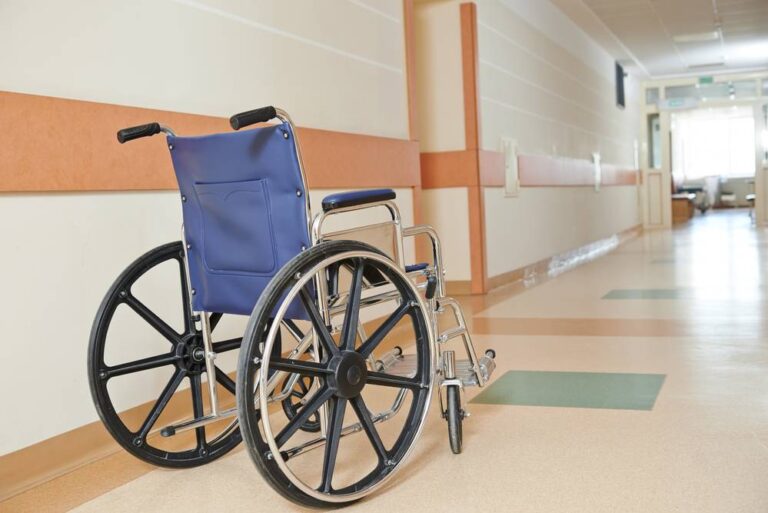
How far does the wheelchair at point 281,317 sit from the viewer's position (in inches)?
75.7

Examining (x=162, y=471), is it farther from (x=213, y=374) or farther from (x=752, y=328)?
(x=752, y=328)

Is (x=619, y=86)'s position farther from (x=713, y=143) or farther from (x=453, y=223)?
(x=713, y=143)

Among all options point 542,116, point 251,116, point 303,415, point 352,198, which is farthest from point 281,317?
point 542,116

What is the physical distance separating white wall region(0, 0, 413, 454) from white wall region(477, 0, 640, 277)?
3.00 meters

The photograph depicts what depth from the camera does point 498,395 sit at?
308 centimetres

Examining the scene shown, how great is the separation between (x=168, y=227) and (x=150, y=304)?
28 cm

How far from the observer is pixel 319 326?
2008mm

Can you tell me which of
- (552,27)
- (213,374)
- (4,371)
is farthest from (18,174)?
(552,27)

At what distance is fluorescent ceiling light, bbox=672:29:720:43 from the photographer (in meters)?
10.5

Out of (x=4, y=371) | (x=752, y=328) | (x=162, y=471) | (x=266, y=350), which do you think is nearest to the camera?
(x=266, y=350)

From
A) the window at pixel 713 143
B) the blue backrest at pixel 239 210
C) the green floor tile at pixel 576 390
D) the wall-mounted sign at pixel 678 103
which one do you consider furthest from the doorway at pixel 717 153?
the blue backrest at pixel 239 210

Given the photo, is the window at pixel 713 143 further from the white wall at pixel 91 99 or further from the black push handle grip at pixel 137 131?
the black push handle grip at pixel 137 131

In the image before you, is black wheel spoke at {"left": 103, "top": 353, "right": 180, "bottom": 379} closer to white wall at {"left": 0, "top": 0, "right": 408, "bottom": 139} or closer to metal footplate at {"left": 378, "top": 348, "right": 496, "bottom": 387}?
metal footplate at {"left": 378, "top": 348, "right": 496, "bottom": 387}

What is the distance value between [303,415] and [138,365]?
0.62m
